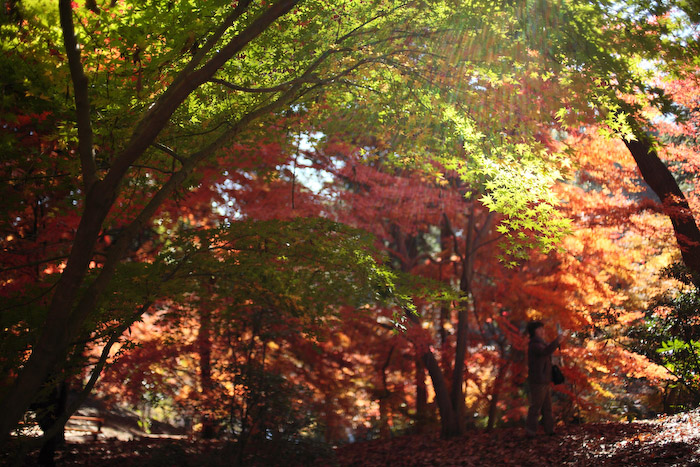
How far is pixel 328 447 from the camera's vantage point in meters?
9.30

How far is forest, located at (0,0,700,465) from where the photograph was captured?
497cm

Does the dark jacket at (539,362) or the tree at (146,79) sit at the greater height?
the tree at (146,79)

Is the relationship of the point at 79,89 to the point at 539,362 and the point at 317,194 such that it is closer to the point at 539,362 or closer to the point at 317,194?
the point at 539,362

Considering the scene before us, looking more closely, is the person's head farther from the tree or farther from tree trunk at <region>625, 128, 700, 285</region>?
the tree

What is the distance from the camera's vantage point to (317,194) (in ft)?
38.4

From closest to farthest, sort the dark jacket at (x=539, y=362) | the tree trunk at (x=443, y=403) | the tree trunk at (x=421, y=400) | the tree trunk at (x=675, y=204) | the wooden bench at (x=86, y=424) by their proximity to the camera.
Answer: the tree trunk at (x=675, y=204) < the dark jacket at (x=539, y=362) < the tree trunk at (x=443, y=403) < the wooden bench at (x=86, y=424) < the tree trunk at (x=421, y=400)

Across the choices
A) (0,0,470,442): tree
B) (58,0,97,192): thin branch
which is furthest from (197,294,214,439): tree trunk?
(58,0,97,192): thin branch

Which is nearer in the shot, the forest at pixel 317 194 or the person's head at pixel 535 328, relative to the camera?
the forest at pixel 317 194

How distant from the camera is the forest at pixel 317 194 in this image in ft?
16.3

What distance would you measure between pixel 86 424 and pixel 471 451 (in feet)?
31.6

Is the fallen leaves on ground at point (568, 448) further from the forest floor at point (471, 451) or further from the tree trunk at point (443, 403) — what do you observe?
the tree trunk at point (443, 403)

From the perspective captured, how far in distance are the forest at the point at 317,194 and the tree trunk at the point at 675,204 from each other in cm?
3

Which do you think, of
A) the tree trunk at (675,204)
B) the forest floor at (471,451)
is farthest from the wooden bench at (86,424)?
the tree trunk at (675,204)

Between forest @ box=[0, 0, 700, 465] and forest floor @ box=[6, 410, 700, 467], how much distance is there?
6 centimetres
